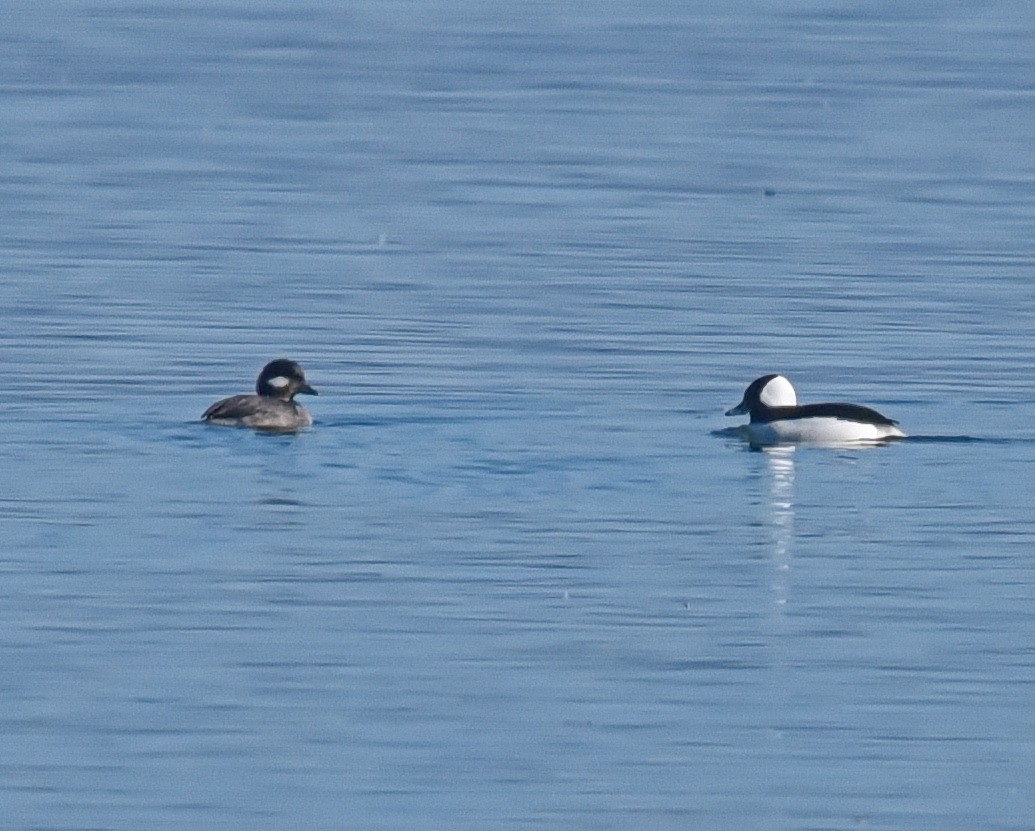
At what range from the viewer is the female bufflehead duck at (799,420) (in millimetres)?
16828

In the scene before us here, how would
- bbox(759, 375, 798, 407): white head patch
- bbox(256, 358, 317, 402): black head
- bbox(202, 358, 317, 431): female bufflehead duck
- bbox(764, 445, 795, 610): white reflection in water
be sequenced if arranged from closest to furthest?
bbox(764, 445, 795, 610): white reflection in water < bbox(202, 358, 317, 431): female bufflehead duck < bbox(256, 358, 317, 402): black head < bbox(759, 375, 798, 407): white head patch

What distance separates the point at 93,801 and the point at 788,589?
4.30 meters

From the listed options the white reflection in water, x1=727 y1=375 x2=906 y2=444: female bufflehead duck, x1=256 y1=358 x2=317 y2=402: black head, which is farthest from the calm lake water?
x1=256 y1=358 x2=317 y2=402: black head

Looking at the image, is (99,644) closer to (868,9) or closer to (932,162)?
(932,162)

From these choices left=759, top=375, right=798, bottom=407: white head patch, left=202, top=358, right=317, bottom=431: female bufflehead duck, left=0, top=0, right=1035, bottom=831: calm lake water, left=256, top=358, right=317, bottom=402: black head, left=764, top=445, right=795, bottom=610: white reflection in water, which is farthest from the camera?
left=759, top=375, right=798, bottom=407: white head patch

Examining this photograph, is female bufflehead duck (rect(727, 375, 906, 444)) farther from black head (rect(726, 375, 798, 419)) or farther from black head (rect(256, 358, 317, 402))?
black head (rect(256, 358, 317, 402))

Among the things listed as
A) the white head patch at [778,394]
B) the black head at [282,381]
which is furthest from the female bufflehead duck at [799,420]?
the black head at [282,381]

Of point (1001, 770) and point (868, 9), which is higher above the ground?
point (868, 9)

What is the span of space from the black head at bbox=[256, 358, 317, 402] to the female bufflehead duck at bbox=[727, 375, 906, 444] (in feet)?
8.40

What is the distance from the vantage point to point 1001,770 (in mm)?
10695

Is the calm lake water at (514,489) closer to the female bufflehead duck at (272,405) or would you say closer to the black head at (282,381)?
the female bufflehead duck at (272,405)

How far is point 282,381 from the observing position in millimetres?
17375

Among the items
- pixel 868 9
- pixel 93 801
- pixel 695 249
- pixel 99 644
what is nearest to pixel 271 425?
pixel 99 644

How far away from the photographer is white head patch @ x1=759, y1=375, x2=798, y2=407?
17.5m
